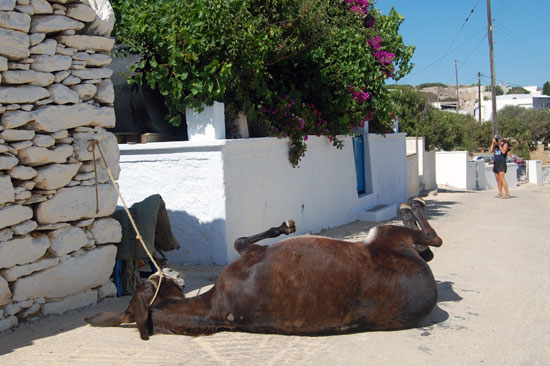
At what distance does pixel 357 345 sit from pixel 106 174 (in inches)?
120

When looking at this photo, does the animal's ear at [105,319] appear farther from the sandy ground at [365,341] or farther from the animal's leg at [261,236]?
the animal's leg at [261,236]

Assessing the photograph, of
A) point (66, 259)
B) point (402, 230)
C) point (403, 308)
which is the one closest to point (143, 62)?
point (66, 259)

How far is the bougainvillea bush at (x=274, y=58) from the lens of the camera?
7.85m

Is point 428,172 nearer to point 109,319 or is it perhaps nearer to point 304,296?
point 304,296

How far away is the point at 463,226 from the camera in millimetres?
11508

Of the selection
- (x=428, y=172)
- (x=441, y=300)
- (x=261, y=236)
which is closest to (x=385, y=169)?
(x=428, y=172)

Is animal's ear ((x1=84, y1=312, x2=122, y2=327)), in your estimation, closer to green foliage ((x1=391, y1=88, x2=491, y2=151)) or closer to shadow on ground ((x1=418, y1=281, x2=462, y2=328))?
shadow on ground ((x1=418, y1=281, x2=462, y2=328))

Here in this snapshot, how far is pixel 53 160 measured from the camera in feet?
17.4

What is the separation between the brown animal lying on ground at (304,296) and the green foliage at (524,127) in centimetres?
3892

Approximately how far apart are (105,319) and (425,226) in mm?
2937

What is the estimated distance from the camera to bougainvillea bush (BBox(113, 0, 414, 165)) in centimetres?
785

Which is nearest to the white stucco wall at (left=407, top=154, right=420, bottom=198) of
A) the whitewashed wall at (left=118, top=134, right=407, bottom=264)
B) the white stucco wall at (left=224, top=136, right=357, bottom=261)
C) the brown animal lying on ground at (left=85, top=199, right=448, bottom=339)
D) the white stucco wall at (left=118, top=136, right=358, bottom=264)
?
the white stucco wall at (left=224, top=136, right=357, bottom=261)

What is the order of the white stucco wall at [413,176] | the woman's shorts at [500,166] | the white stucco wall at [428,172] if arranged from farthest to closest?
the white stucco wall at [428,172], the white stucco wall at [413,176], the woman's shorts at [500,166]

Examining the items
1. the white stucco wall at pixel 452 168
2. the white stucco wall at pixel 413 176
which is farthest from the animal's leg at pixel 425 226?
the white stucco wall at pixel 452 168
